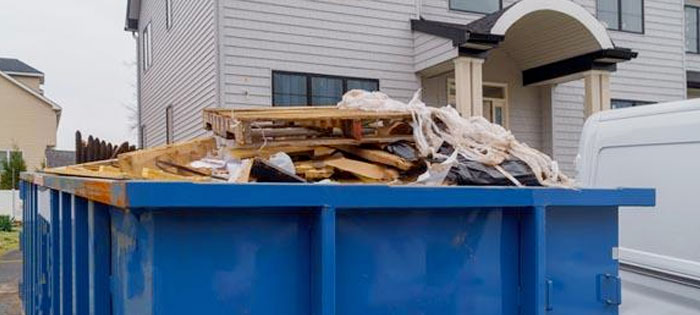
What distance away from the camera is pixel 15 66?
1490 inches

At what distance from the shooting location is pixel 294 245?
192 centimetres

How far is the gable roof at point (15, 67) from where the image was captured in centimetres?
3697

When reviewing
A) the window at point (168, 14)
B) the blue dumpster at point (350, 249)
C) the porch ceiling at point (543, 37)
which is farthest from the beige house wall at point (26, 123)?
the blue dumpster at point (350, 249)

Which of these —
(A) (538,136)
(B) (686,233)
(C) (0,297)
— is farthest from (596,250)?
(A) (538,136)

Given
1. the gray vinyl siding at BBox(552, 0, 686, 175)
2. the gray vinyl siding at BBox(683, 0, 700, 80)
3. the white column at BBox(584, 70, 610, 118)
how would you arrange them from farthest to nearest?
1. the gray vinyl siding at BBox(683, 0, 700, 80)
2. the gray vinyl siding at BBox(552, 0, 686, 175)
3. the white column at BBox(584, 70, 610, 118)

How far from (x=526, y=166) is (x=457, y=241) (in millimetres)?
778

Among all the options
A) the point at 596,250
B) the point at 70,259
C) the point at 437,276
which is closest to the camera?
the point at 437,276

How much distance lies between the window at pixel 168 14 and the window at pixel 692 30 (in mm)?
12893

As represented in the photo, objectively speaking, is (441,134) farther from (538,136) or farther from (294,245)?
(538,136)

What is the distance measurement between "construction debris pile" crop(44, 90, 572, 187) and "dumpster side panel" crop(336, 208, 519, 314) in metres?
0.42

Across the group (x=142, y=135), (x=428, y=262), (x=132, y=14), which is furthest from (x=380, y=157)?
(x=132, y=14)

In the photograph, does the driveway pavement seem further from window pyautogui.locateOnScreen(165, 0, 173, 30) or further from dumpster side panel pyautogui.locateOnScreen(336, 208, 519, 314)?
dumpster side panel pyautogui.locateOnScreen(336, 208, 519, 314)

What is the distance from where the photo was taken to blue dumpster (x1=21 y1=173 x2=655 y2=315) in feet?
5.81

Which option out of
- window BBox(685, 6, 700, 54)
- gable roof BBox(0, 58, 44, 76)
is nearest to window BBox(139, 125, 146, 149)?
window BBox(685, 6, 700, 54)
